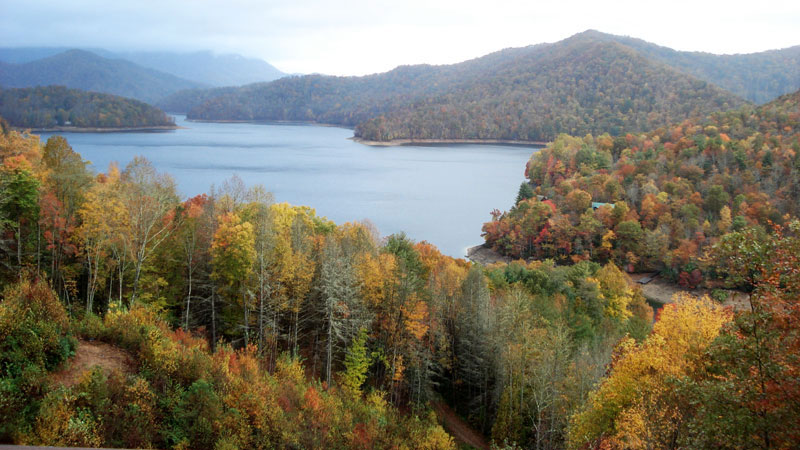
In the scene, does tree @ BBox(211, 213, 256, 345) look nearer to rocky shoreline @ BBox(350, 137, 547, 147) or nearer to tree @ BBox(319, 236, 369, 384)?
tree @ BBox(319, 236, 369, 384)

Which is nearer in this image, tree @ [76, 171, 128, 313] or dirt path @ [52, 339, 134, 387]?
A: dirt path @ [52, 339, 134, 387]

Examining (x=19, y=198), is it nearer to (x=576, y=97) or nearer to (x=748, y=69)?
(x=576, y=97)

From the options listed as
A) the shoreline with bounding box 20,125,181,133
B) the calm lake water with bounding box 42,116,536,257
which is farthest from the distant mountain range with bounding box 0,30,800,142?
the shoreline with bounding box 20,125,181,133

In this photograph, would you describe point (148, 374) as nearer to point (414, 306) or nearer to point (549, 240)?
point (414, 306)

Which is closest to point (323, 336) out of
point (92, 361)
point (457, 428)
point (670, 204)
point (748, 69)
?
point (457, 428)

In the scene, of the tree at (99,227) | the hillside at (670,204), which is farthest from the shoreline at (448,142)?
the tree at (99,227)

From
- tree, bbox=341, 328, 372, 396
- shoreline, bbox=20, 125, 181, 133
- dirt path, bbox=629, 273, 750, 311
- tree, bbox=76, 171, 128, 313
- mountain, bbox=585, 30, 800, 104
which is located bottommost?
dirt path, bbox=629, 273, 750, 311

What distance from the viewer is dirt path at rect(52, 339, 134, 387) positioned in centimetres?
758

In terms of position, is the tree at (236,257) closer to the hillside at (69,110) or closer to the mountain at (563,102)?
the hillside at (69,110)

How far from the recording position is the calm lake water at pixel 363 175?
50562 mm

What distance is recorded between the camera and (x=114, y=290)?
1555 centimetres

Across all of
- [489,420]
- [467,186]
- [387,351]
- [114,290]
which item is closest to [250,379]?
[387,351]

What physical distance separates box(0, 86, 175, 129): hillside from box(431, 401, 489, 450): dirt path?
115m

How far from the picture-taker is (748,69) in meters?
171
